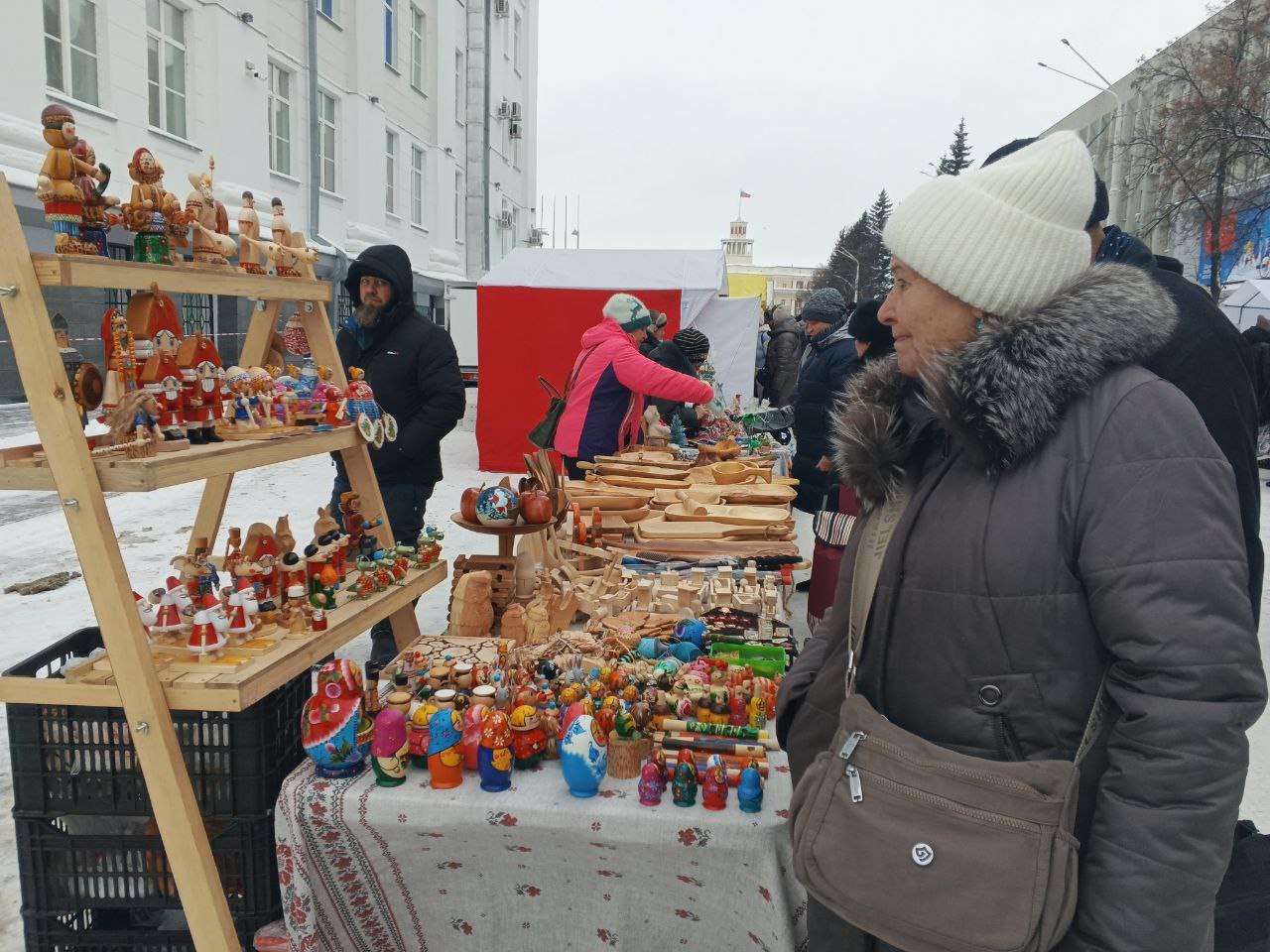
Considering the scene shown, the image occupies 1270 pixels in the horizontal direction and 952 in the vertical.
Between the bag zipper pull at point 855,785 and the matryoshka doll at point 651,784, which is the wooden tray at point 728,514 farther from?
the bag zipper pull at point 855,785

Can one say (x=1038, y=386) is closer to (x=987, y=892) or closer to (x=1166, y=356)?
(x=987, y=892)

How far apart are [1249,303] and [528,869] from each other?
14752mm

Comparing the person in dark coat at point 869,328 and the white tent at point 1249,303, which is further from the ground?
the white tent at point 1249,303

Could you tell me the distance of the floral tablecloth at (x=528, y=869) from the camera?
170cm

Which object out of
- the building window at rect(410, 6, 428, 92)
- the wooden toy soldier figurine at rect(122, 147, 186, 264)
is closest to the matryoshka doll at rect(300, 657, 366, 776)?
the wooden toy soldier figurine at rect(122, 147, 186, 264)

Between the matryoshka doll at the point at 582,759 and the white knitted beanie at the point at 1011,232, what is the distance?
108 centimetres

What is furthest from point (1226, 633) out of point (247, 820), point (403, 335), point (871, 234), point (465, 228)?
point (871, 234)

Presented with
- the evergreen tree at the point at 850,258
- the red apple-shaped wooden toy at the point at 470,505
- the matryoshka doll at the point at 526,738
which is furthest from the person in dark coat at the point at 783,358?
the evergreen tree at the point at 850,258

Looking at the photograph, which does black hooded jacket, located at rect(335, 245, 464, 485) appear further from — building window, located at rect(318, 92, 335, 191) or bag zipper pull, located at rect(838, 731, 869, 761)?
building window, located at rect(318, 92, 335, 191)

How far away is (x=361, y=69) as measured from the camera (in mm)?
16188

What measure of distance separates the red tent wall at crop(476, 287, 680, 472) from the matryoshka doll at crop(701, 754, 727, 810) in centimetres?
695

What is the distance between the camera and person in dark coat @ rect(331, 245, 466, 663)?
12.1ft

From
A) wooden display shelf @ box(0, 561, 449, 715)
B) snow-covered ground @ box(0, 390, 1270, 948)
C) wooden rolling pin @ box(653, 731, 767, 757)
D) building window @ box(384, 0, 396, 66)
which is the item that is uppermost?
building window @ box(384, 0, 396, 66)

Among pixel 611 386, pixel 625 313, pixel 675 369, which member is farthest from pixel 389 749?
pixel 675 369
